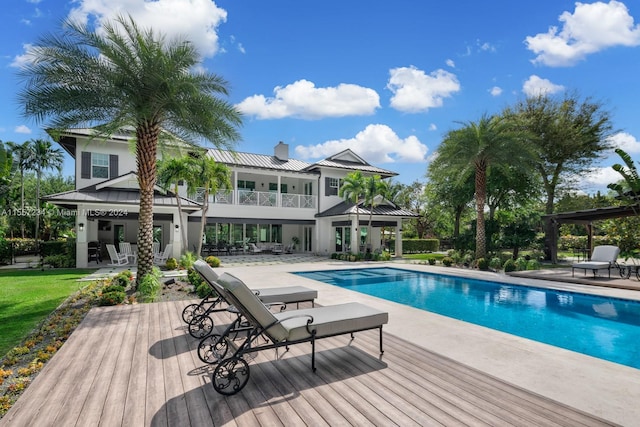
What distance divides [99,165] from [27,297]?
11.9 metres

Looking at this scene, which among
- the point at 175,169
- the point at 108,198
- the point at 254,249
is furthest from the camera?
the point at 254,249

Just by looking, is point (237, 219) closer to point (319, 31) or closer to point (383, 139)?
point (319, 31)

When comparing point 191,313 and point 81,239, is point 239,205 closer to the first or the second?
point 81,239

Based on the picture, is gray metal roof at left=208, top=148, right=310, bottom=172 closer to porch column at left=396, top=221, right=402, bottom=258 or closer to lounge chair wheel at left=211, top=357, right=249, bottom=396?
porch column at left=396, top=221, right=402, bottom=258

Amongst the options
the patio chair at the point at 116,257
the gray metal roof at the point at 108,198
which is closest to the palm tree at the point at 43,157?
the gray metal roof at the point at 108,198

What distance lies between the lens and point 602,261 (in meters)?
14.4

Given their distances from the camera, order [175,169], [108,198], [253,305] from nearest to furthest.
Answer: [253,305]
[175,169]
[108,198]

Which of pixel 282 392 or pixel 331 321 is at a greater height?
pixel 331 321

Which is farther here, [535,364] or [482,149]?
[482,149]

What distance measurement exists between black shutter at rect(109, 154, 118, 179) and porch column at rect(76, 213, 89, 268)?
3663 mm

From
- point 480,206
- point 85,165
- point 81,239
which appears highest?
point 85,165

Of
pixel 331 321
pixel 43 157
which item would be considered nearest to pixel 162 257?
pixel 331 321

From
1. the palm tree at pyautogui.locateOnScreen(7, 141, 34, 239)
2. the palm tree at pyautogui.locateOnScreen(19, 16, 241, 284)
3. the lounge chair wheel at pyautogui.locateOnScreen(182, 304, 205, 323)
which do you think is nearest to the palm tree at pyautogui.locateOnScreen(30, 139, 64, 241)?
the palm tree at pyautogui.locateOnScreen(7, 141, 34, 239)

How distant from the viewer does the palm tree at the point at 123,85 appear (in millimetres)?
9156
